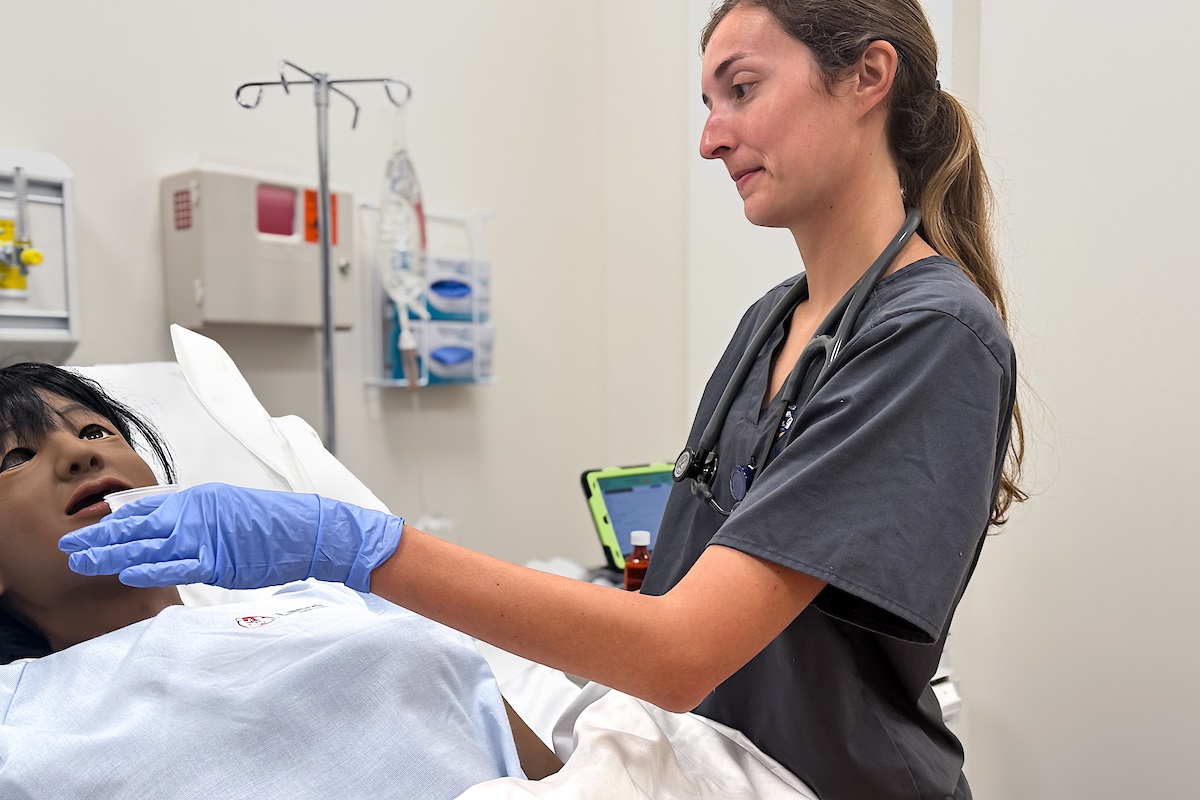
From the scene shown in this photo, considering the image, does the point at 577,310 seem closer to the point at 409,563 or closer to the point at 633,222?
the point at 633,222

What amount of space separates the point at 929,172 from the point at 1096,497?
0.95 meters

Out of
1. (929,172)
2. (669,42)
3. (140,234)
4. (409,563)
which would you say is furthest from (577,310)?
(409,563)

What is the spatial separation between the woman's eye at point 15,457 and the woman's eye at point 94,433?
0.07m

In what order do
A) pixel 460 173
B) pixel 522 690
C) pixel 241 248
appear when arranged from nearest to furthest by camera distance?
1. pixel 522 690
2. pixel 241 248
3. pixel 460 173

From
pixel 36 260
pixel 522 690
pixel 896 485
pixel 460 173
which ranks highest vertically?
pixel 460 173

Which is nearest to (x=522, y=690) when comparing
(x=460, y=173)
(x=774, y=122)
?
(x=774, y=122)

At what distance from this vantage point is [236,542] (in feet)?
2.79

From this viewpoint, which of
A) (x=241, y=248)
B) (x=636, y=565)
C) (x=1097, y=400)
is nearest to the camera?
(x=636, y=565)

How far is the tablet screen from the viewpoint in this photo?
1893 millimetres

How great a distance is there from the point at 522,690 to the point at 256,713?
1.88 ft

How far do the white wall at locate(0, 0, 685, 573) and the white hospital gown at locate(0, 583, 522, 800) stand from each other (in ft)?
3.29

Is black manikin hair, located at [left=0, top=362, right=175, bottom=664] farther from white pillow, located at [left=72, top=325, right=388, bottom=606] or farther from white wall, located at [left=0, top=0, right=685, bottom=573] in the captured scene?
white wall, located at [left=0, top=0, right=685, bottom=573]

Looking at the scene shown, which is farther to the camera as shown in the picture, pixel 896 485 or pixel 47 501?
pixel 47 501

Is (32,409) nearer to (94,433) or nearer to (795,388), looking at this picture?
(94,433)
